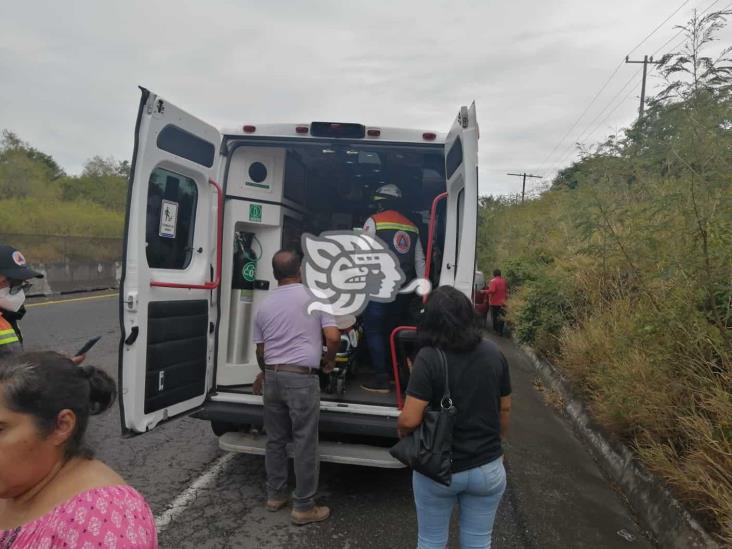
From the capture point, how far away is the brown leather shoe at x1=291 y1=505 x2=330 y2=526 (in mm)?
3277

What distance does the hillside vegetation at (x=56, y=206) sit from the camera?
18875 mm

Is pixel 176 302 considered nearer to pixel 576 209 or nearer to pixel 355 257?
pixel 355 257

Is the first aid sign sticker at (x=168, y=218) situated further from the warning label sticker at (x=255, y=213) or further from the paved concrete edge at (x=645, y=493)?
the paved concrete edge at (x=645, y=493)

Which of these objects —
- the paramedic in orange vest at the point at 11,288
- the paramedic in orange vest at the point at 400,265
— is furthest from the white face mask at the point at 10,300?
the paramedic in orange vest at the point at 400,265

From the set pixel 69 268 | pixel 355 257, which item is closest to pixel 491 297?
pixel 355 257

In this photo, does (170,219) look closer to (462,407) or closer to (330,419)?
(330,419)

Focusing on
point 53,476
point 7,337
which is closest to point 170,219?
point 7,337

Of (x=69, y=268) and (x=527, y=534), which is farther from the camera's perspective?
(x=69, y=268)

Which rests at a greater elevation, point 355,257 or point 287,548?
point 355,257

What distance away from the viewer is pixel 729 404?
125 inches

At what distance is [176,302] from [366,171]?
9.69 ft

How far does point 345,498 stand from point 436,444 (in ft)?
6.05

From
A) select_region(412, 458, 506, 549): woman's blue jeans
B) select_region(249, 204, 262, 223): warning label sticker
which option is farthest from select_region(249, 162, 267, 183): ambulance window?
select_region(412, 458, 506, 549): woman's blue jeans

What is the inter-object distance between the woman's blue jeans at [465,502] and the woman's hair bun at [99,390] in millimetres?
1398
